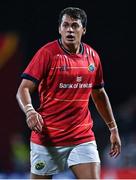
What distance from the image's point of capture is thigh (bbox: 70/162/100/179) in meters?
4.71

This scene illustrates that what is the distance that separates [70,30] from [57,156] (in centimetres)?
96

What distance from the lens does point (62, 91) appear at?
4832mm

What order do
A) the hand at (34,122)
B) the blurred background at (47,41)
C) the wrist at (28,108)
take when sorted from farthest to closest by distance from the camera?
the blurred background at (47,41) < the wrist at (28,108) < the hand at (34,122)

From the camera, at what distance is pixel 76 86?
4.85m

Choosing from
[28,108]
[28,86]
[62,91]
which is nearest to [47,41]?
[62,91]

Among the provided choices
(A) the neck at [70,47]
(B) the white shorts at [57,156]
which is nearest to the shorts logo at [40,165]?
(B) the white shorts at [57,156]

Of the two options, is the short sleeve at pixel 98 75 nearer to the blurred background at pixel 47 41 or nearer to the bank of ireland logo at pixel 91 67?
the bank of ireland logo at pixel 91 67

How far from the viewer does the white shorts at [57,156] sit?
4840mm

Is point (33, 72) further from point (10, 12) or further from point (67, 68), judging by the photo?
point (10, 12)

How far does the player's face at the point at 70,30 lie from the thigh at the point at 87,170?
92cm

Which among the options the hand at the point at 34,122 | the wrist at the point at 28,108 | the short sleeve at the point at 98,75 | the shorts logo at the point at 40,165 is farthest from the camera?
the short sleeve at the point at 98,75

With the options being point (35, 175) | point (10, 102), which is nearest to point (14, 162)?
point (10, 102)

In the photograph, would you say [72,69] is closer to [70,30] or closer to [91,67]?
[91,67]

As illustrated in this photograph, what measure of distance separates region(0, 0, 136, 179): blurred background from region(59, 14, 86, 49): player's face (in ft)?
16.6
